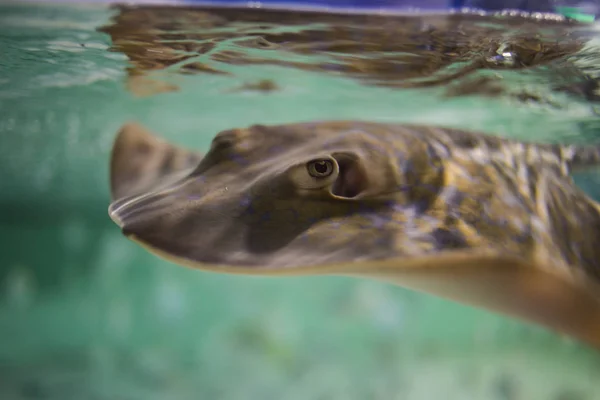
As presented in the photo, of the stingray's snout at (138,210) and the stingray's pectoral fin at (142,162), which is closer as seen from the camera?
the stingray's snout at (138,210)

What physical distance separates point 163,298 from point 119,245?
235 centimetres

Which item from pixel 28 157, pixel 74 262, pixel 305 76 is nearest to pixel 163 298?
pixel 74 262

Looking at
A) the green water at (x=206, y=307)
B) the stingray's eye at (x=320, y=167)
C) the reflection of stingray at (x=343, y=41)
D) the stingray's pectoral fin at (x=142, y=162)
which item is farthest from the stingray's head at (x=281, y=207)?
the reflection of stingray at (x=343, y=41)

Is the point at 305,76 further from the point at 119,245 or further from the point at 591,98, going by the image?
the point at 119,245

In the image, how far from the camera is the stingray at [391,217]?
168 centimetres

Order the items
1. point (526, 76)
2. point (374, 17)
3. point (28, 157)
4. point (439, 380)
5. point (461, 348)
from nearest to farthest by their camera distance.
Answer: point (374, 17)
point (439, 380)
point (461, 348)
point (526, 76)
point (28, 157)

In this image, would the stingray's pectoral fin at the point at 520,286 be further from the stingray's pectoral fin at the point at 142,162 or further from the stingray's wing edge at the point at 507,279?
the stingray's pectoral fin at the point at 142,162

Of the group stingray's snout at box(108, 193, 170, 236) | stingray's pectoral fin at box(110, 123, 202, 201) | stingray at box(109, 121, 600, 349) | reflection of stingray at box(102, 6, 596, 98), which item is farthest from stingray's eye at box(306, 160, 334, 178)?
reflection of stingray at box(102, 6, 596, 98)

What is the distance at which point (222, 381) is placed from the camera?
513 cm

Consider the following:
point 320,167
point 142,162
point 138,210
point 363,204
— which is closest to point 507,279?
point 363,204

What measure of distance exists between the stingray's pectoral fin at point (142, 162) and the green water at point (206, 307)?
1.44m

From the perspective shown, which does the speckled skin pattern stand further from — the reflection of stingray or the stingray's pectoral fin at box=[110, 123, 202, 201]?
the reflection of stingray

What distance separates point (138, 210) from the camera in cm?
228

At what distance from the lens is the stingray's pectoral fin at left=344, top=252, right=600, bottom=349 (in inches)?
63.4
